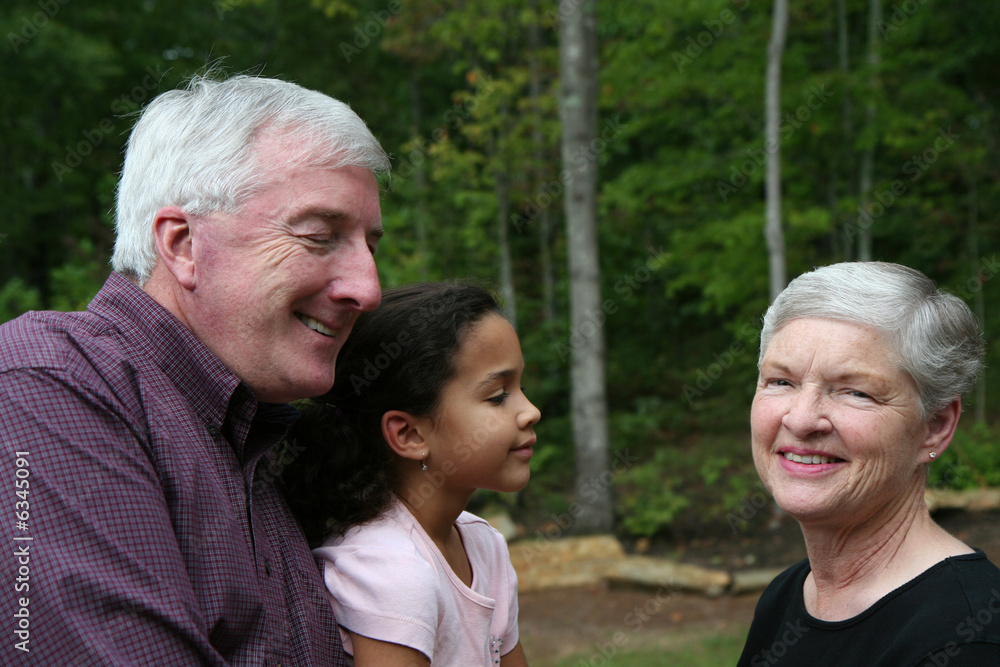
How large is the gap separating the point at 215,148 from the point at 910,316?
148 centimetres

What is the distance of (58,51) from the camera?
37.5ft

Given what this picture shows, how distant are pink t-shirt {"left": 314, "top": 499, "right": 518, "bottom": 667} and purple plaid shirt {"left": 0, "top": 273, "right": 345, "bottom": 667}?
0.07 meters

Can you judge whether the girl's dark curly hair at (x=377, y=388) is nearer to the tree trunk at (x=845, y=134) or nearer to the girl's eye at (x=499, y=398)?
the girl's eye at (x=499, y=398)

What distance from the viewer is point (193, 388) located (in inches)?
62.4

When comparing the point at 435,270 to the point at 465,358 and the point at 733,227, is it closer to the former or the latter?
the point at 733,227

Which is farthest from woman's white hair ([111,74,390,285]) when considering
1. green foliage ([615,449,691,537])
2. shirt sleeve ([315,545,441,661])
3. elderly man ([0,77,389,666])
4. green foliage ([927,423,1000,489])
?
green foliage ([927,423,1000,489])

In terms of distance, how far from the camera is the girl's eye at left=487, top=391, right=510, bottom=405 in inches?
84.0

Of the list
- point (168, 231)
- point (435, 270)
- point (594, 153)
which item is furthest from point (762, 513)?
point (168, 231)

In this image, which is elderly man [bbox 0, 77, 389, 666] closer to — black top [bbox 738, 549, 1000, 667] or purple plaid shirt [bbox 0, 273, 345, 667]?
purple plaid shirt [bbox 0, 273, 345, 667]

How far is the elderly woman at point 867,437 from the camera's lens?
1.74 m

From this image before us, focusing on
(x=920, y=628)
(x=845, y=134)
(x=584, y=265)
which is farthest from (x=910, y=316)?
(x=845, y=134)

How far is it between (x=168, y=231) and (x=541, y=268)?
14.8m

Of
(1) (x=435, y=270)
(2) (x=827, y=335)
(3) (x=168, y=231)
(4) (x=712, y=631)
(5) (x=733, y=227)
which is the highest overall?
(3) (x=168, y=231)

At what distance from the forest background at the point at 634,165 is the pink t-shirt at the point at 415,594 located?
15.8 ft
